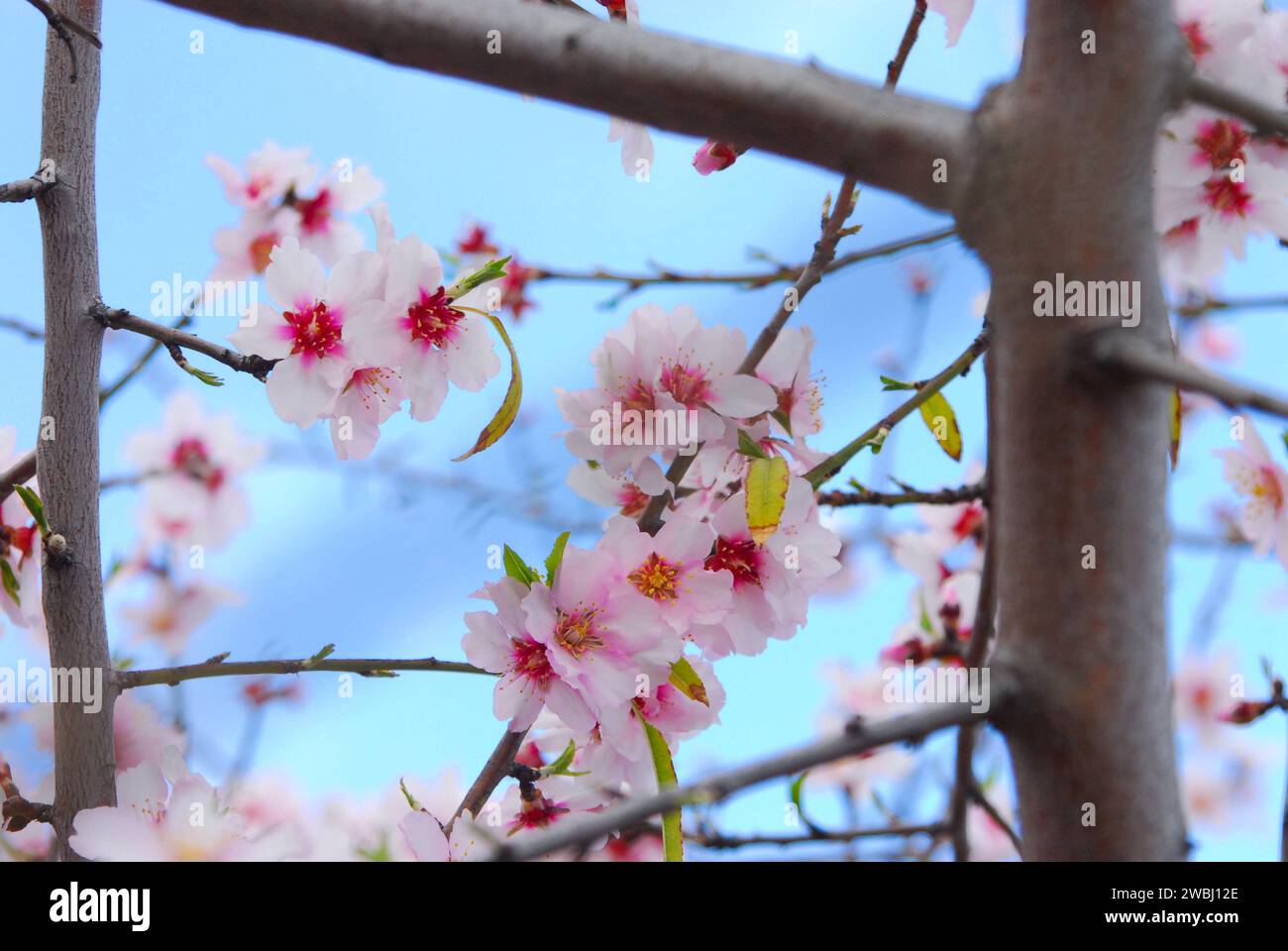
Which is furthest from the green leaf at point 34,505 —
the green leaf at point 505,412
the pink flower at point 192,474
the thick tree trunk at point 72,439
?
the pink flower at point 192,474

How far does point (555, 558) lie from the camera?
0.63 m

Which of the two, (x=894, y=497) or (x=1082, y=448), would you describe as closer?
(x=1082, y=448)

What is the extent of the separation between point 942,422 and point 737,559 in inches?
7.0

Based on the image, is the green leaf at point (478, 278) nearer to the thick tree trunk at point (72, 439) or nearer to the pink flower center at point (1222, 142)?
the thick tree trunk at point (72, 439)

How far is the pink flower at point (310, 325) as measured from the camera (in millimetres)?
692

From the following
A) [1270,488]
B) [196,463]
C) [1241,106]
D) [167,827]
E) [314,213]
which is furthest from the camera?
[196,463]

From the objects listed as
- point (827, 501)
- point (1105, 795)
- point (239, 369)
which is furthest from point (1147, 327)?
point (239, 369)

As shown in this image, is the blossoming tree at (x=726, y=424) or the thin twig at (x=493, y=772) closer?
the blossoming tree at (x=726, y=424)

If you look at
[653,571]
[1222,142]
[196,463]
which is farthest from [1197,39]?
[196,463]

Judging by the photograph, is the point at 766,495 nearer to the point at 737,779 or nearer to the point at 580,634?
the point at 580,634

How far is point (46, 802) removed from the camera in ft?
2.29
